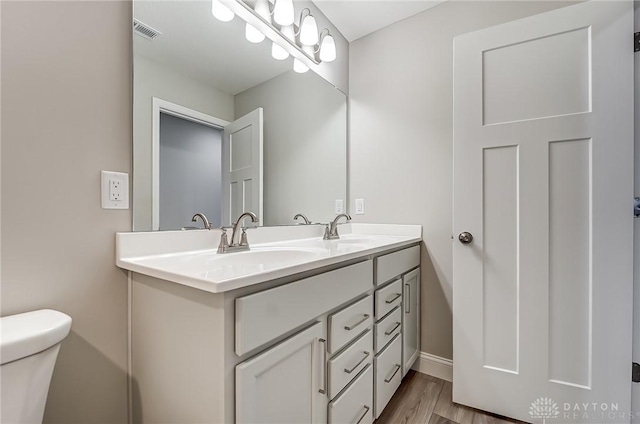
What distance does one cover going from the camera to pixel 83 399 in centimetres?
87

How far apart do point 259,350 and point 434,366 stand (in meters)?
1.51

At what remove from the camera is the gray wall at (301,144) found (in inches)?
59.4

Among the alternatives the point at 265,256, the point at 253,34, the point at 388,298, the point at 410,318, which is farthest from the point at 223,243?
the point at 410,318

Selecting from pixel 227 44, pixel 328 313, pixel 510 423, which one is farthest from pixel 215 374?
pixel 510 423

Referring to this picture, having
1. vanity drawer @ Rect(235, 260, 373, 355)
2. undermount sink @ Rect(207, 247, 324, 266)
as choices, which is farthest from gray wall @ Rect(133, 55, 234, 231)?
vanity drawer @ Rect(235, 260, 373, 355)

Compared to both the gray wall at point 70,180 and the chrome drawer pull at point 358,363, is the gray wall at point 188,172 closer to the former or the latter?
the gray wall at point 70,180

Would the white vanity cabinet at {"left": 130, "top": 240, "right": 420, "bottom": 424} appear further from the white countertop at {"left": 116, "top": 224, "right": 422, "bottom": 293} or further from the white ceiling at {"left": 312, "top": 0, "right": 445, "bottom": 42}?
the white ceiling at {"left": 312, "top": 0, "right": 445, "bottom": 42}

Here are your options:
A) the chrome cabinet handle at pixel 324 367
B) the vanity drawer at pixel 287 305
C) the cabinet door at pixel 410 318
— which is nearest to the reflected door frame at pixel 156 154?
the vanity drawer at pixel 287 305

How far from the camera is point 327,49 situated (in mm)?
1812

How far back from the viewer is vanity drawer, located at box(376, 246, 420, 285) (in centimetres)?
130

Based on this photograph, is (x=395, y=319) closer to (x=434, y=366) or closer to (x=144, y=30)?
(x=434, y=366)

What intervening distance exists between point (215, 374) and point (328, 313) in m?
0.41

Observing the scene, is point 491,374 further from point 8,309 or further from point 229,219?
point 8,309

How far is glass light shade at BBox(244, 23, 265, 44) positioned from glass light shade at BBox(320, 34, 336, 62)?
1.54ft
